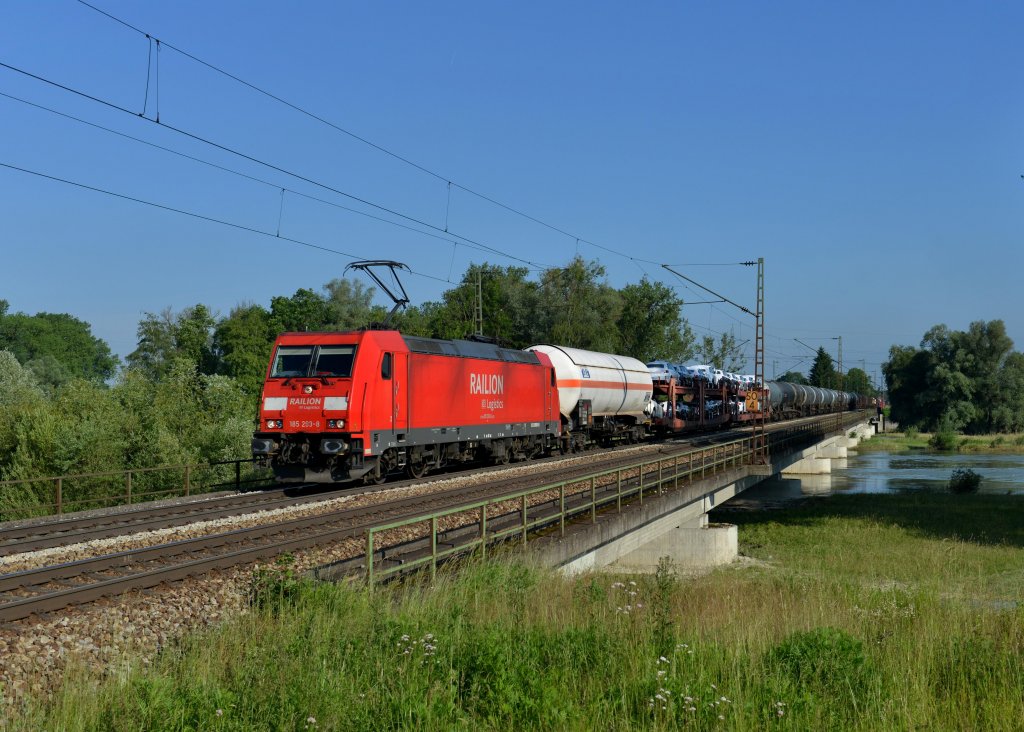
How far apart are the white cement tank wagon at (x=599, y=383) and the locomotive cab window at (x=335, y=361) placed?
13.2 metres

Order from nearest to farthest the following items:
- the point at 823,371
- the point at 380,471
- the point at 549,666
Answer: the point at 549,666
the point at 380,471
the point at 823,371

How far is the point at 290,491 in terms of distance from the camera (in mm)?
20859

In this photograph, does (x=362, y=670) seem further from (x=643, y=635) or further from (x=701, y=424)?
(x=701, y=424)

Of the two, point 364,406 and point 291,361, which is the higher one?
point 291,361

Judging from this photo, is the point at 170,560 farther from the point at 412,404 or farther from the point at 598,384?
the point at 598,384

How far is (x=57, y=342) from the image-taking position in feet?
392

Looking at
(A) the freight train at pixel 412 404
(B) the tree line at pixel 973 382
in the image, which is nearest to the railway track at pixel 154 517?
(A) the freight train at pixel 412 404

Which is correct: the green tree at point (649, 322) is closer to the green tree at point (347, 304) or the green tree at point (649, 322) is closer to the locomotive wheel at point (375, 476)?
the green tree at point (347, 304)

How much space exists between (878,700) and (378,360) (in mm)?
15146

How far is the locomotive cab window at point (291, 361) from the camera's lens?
20844 mm

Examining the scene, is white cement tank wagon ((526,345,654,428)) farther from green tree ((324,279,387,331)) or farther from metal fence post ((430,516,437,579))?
green tree ((324,279,387,331))

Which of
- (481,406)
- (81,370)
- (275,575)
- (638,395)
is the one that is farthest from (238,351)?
(275,575)

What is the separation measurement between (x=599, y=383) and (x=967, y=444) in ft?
249

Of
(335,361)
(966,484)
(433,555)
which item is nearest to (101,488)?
(335,361)
